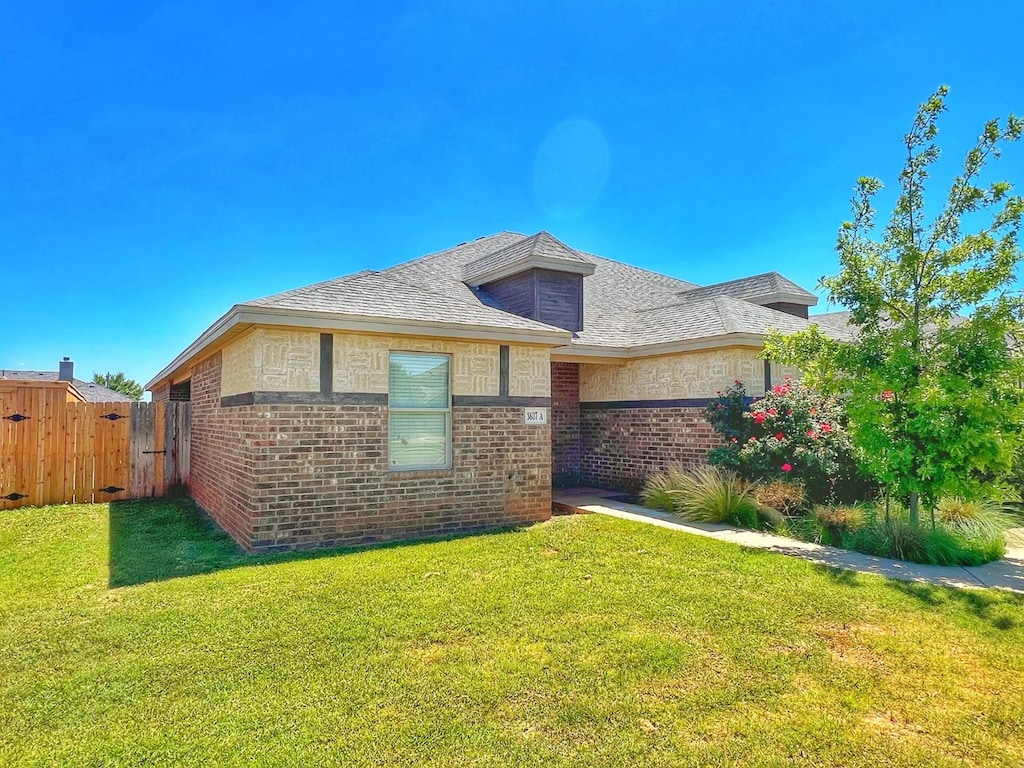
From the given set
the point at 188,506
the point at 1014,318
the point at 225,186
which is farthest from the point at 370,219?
the point at 1014,318

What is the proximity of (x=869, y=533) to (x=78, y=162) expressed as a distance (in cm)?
1702

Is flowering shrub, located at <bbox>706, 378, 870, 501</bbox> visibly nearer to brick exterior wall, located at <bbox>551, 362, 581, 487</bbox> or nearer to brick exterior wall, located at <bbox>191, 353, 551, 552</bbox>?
brick exterior wall, located at <bbox>191, 353, 551, 552</bbox>

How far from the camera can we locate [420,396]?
786 cm

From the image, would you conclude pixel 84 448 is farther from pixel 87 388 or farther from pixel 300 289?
pixel 87 388

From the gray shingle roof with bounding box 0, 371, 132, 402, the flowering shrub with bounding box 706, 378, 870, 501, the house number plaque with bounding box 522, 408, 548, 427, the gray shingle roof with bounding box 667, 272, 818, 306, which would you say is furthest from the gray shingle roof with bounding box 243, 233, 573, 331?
the gray shingle roof with bounding box 0, 371, 132, 402

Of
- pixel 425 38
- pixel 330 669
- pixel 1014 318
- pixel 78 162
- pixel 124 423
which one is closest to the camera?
pixel 330 669

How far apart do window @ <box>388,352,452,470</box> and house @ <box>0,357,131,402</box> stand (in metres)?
6.77

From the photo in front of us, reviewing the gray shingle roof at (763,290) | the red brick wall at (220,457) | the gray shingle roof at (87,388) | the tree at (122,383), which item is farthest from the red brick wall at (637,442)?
the tree at (122,383)

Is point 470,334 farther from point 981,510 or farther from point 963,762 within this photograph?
point 981,510

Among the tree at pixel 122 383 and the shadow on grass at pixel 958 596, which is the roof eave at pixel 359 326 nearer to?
the shadow on grass at pixel 958 596

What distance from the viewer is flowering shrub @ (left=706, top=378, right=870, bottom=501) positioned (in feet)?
29.5

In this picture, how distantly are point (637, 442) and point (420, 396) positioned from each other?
5585 mm

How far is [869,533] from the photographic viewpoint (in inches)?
281

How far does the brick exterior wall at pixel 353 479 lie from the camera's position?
270 inches
